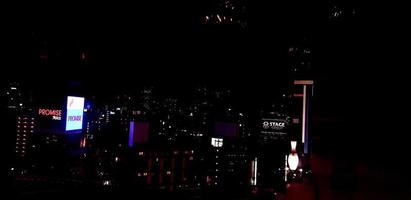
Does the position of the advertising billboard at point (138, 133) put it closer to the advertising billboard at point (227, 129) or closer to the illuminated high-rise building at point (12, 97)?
the advertising billboard at point (227, 129)

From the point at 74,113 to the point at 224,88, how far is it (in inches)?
226

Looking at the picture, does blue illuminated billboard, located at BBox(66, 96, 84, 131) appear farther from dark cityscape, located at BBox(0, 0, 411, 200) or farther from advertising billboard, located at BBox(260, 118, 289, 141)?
advertising billboard, located at BBox(260, 118, 289, 141)

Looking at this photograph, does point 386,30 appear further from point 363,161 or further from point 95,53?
point 363,161

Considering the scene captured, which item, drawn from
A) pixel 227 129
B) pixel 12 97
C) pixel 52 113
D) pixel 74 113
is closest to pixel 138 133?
pixel 74 113

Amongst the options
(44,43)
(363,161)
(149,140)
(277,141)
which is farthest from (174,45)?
(149,140)

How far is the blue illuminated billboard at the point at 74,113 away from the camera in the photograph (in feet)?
33.3

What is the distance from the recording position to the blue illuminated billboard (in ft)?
33.3

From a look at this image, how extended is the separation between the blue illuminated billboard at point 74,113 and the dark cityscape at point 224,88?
0.06 meters

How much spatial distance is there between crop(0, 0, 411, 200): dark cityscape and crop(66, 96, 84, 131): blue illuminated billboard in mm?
60

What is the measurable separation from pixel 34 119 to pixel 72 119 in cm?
100

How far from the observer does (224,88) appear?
257 inches

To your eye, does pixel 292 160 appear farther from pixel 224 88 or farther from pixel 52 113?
pixel 52 113

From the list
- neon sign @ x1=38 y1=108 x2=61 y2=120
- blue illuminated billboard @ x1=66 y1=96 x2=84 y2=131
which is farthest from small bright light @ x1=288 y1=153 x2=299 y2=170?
neon sign @ x1=38 y1=108 x2=61 y2=120

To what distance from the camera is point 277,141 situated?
531cm
